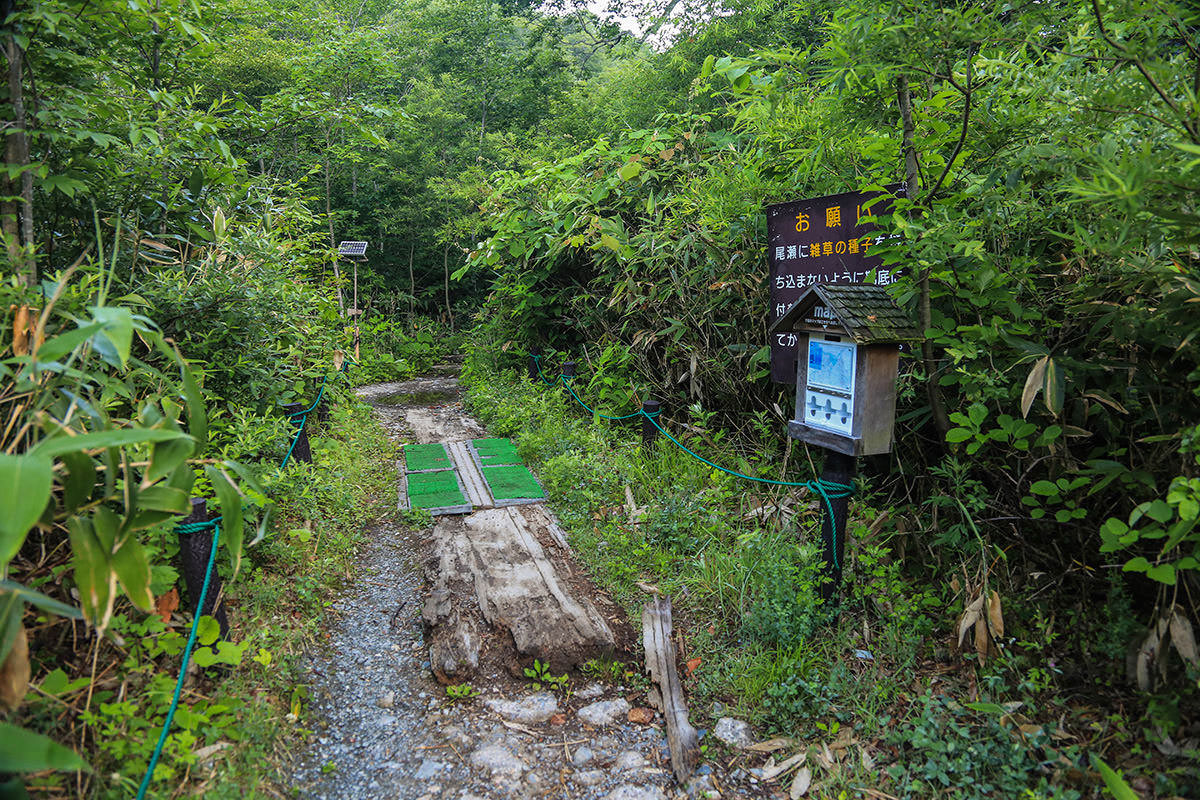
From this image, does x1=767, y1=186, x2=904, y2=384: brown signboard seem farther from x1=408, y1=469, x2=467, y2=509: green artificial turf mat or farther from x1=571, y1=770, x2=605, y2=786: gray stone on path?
x1=408, y1=469, x2=467, y2=509: green artificial turf mat

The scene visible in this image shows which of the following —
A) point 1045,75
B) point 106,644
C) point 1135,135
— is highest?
point 1045,75

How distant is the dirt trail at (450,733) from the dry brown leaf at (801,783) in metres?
0.20

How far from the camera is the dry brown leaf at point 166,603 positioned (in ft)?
8.52

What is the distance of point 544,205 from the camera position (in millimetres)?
7180

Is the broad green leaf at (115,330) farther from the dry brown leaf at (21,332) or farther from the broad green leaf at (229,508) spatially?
the dry brown leaf at (21,332)

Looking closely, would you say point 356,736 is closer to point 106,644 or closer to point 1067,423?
point 106,644

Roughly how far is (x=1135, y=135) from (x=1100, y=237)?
2.42ft

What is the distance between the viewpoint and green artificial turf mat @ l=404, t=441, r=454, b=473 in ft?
19.3

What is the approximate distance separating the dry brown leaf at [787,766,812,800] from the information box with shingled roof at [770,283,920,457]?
1370 millimetres

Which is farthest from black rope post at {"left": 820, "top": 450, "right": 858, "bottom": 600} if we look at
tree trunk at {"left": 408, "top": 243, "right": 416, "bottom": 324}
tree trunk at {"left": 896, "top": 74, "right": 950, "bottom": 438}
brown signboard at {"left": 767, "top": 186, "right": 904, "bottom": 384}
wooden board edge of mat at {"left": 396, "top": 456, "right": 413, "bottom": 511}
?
tree trunk at {"left": 408, "top": 243, "right": 416, "bottom": 324}

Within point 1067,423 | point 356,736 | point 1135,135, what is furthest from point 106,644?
point 1135,135

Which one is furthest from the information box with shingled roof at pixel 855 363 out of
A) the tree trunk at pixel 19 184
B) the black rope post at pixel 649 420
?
the tree trunk at pixel 19 184

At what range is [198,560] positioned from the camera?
103 inches

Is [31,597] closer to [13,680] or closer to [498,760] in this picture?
[13,680]
